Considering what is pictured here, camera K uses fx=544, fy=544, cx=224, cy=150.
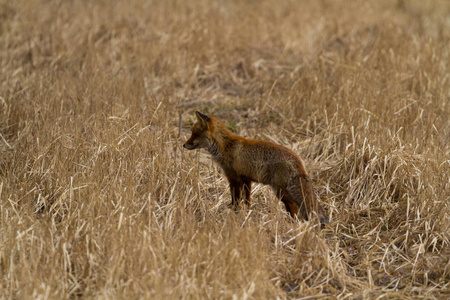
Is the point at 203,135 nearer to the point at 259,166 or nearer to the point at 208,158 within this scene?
the point at 259,166

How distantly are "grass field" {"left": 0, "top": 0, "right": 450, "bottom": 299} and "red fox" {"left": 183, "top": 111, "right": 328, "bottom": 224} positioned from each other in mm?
218

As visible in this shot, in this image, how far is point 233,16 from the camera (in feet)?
40.9

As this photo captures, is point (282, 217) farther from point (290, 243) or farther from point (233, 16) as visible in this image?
point (233, 16)

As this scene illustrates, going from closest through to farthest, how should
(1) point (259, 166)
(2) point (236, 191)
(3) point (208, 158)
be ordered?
1. (1) point (259, 166)
2. (2) point (236, 191)
3. (3) point (208, 158)

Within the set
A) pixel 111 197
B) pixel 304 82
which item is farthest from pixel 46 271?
Result: pixel 304 82

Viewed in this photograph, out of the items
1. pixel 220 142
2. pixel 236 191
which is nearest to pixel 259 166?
pixel 236 191

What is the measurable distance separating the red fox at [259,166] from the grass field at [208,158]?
218mm

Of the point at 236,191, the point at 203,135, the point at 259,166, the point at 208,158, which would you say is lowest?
the point at 208,158

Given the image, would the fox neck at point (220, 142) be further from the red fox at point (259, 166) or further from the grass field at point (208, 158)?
the grass field at point (208, 158)

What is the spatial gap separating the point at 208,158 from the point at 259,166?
1.73 meters

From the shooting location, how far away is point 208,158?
279 inches

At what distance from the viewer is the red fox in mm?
5277

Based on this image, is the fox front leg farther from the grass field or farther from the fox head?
the fox head

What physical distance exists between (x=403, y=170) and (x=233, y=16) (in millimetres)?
7410
